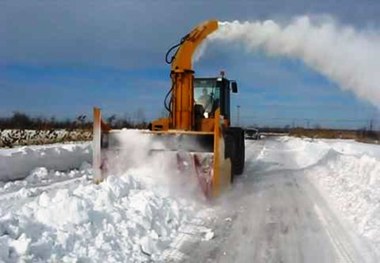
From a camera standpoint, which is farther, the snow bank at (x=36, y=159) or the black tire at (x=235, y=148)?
the snow bank at (x=36, y=159)

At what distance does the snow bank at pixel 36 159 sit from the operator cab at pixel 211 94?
518 cm

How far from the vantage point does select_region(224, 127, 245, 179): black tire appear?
40.3ft

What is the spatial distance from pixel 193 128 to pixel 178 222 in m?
3.90

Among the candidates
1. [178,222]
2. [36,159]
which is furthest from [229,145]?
[36,159]

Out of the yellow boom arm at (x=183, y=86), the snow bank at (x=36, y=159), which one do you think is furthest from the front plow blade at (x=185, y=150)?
the snow bank at (x=36, y=159)

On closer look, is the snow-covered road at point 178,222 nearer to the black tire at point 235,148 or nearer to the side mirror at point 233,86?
the black tire at point 235,148

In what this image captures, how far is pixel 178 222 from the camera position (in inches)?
317

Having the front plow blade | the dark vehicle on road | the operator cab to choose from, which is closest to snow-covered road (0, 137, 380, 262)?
the front plow blade

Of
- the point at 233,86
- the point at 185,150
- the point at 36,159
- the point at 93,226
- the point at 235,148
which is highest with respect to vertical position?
the point at 233,86

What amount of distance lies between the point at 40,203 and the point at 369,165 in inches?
401

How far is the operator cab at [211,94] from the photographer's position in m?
12.8

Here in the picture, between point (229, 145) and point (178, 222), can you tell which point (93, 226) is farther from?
point (229, 145)

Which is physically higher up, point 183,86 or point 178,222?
point 183,86

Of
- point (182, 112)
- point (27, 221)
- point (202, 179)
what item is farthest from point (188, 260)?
point (182, 112)
